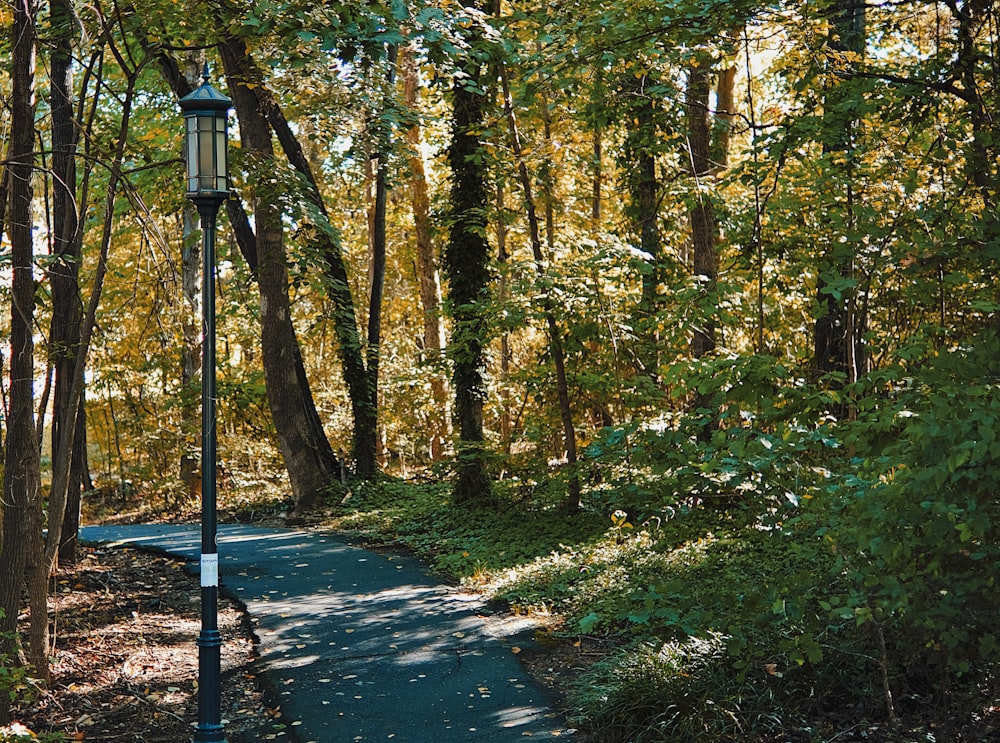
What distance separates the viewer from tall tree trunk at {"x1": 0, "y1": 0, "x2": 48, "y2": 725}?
253 inches

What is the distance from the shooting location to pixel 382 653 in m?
7.37

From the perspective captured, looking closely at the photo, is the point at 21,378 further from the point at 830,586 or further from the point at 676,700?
the point at 830,586

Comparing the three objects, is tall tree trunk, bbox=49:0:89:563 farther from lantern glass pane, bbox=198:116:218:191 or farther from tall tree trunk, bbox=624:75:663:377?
tall tree trunk, bbox=624:75:663:377

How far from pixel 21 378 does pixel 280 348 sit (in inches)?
300

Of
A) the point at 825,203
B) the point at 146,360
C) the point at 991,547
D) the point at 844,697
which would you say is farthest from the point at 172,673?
the point at 146,360

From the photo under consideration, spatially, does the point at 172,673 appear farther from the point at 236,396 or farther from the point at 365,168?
the point at 365,168

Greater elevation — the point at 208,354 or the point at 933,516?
the point at 208,354

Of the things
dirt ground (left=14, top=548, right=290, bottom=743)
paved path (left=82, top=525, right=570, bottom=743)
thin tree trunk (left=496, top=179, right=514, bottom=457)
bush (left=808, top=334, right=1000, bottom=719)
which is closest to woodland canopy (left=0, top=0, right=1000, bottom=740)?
bush (left=808, top=334, right=1000, bottom=719)

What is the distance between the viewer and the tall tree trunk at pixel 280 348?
13.3 metres

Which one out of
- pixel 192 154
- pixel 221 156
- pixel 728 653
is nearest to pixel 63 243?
pixel 192 154

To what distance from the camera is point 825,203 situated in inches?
322

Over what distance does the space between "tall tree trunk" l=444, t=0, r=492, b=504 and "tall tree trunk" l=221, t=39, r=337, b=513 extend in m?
2.60

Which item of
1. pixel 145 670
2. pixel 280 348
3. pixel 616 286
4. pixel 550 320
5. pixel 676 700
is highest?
pixel 616 286

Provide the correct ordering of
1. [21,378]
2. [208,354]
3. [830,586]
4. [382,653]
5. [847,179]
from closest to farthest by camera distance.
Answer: [830,586] → [208,354] → [21,378] → [847,179] → [382,653]
